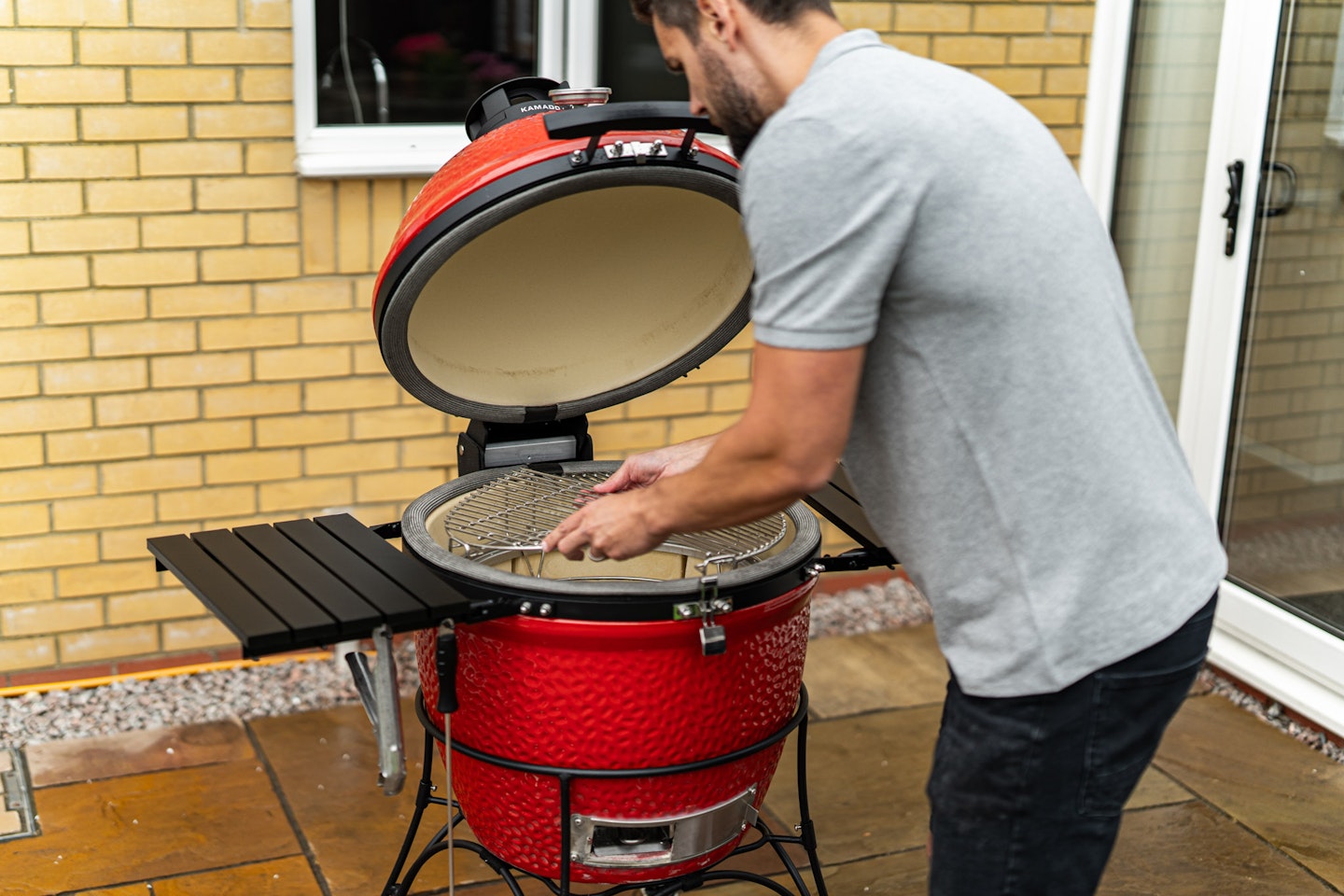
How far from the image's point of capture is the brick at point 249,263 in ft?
11.4

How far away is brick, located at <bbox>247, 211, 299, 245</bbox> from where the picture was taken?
11.4 feet

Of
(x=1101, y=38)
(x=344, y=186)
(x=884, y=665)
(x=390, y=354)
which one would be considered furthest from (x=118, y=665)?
(x=1101, y=38)

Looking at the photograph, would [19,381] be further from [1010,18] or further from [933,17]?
[1010,18]

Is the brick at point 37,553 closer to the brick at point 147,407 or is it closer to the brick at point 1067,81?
the brick at point 147,407

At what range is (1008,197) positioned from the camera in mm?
1583

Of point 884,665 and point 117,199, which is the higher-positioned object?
point 117,199

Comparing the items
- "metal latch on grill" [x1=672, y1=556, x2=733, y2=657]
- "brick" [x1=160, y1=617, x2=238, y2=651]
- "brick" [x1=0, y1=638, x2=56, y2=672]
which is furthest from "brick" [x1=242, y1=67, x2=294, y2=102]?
"metal latch on grill" [x1=672, y1=556, x2=733, y2=657]

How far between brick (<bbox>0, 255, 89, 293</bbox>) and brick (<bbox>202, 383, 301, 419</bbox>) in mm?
409

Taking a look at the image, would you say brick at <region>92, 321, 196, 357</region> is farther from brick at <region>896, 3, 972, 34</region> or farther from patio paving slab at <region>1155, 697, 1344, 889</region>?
patio paving slab at <region>1155, 697, 1344, 889</region>

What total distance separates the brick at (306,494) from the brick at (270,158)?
80 centimetres

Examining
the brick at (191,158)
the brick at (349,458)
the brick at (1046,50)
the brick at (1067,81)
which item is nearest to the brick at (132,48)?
the brick at (191,158)

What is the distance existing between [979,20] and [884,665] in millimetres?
1840

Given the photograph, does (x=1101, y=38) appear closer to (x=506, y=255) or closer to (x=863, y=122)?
(x=506, y=255)

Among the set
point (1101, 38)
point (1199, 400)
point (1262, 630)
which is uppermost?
point (1101, 38)
